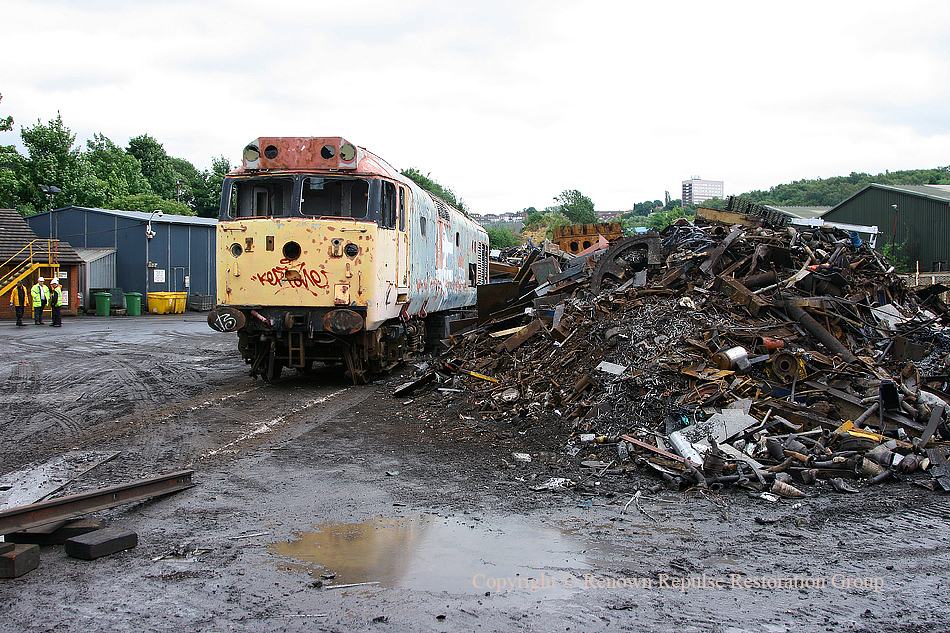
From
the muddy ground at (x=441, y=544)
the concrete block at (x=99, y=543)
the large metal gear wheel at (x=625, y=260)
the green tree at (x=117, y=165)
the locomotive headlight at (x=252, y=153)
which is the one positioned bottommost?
the muddy ground at (x=441, y=544)

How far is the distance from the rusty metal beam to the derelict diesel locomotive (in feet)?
14.9

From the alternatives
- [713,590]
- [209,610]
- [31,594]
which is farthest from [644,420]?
[31,594]

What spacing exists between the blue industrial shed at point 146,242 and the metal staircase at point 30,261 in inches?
187

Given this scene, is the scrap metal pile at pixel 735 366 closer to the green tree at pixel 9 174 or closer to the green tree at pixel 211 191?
the green tree at pixel 9 174

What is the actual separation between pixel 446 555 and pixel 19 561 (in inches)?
93.5

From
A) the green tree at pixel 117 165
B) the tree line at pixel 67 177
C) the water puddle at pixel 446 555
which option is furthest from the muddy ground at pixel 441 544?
the green tree at pixel 117 165

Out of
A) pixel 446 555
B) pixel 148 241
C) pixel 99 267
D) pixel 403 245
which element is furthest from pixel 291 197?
pixel 99 267

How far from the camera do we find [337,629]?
3.15 metres

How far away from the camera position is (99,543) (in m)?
3.93

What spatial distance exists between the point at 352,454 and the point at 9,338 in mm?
16028

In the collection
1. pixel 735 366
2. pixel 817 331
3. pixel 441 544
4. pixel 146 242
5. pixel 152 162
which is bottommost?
pixel 441 544

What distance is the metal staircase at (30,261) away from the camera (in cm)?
2690

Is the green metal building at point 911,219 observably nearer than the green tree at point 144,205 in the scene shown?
Yes

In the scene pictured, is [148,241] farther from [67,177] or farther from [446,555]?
[446,555]
